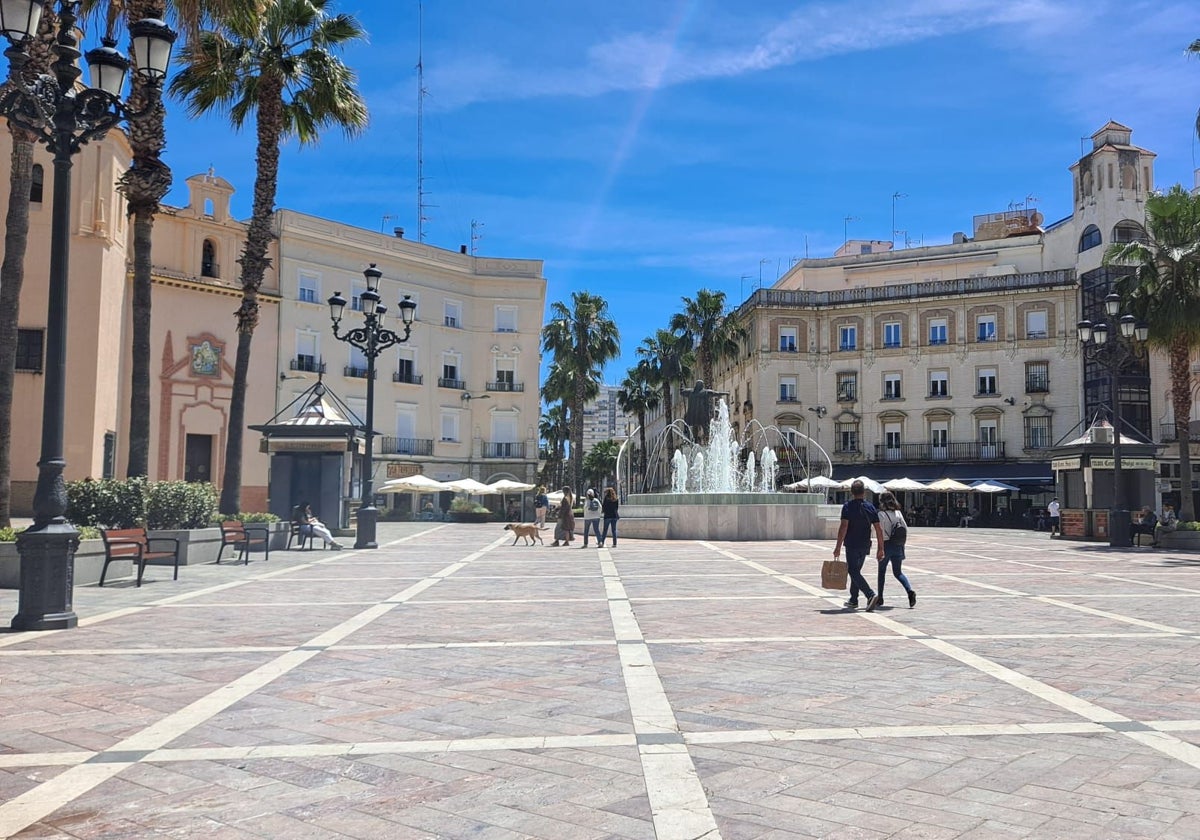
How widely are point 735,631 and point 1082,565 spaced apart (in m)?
12.4

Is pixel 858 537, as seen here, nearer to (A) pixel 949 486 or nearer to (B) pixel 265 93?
(B) pixel 265 93

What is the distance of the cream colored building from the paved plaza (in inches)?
1489

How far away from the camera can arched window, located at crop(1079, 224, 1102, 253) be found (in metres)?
48.6

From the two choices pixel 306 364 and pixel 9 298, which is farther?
pixel 306 364

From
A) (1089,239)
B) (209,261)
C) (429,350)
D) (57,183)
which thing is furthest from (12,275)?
(1089,239)

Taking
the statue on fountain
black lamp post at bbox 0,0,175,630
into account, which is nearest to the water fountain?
the statue on fountain

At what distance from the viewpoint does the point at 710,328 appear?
5072 cm

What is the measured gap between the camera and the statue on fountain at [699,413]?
29594mm

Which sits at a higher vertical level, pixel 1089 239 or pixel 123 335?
pixel 1089 239

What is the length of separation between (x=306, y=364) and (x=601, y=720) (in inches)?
1735

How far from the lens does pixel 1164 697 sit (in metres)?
6.25

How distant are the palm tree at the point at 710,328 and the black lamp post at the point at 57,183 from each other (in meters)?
42.0

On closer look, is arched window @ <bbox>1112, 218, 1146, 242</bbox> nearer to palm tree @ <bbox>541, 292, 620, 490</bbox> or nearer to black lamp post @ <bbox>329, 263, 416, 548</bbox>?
palm tree @ <bbox>541, 292, 620, 490</bbox>

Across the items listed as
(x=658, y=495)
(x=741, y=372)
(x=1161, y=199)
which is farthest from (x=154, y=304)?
(x=1161, y=199)
